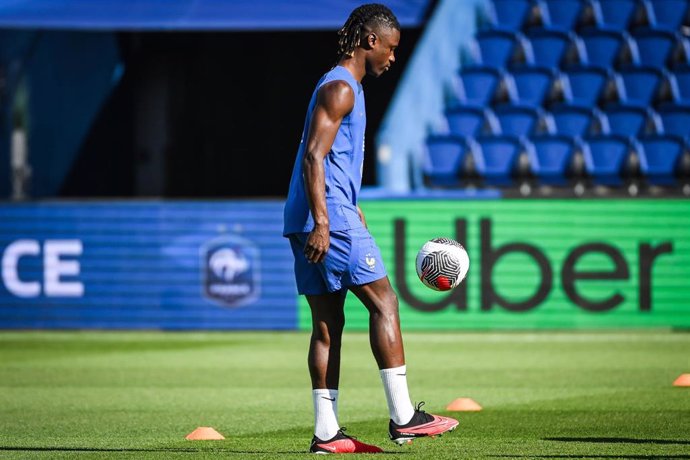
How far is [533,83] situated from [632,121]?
150 centimetres

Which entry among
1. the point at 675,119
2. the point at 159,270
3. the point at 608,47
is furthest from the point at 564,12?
the point at 159,270

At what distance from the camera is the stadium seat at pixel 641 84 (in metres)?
18.7

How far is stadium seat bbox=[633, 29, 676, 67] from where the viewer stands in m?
19.0

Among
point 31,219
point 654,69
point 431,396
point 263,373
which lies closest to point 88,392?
point 263,373

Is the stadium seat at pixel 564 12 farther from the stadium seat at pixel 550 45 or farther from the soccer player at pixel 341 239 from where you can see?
the soccer player at pixel 341 239

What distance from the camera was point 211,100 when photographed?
2134cm

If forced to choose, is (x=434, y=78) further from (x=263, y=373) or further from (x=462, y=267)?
A: (x=462, y=267)

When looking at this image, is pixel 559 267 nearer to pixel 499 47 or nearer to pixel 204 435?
pixel 499 47

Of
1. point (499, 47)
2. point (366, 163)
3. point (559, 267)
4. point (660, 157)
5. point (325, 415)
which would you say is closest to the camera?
point (325, 415)

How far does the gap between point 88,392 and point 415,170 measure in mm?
8311

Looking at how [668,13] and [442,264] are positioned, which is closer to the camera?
[442,264]

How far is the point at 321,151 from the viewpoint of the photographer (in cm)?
632

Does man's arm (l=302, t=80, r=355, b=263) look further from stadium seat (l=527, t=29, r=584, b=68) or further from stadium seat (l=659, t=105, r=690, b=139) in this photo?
stadium seat (l=527, t=29, r=584, b=68)

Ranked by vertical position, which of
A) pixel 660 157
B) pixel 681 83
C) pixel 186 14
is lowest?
pixel 660 157
